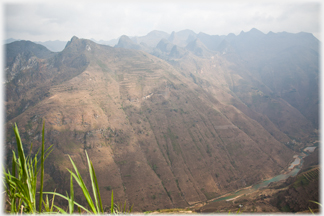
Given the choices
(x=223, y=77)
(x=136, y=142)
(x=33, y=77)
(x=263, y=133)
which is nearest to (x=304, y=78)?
(x=223, y=77)

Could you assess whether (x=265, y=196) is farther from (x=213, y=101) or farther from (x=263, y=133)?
(x=213, y=101)

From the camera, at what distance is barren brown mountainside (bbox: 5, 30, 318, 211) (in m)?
44.9

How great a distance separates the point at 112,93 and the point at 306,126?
9587 centimetres

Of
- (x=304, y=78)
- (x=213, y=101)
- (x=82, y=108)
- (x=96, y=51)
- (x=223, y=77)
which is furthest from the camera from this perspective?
(x=223, y=77)

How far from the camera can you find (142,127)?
62062 millimetres

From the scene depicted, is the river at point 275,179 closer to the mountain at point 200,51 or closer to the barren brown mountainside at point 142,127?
the barren brown mountainside at point 142,127

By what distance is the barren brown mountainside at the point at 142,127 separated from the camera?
44.9 m

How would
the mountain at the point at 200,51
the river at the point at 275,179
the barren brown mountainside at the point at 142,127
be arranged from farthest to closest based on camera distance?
the mountain at the point at 200,51
the river at the point at 275,179
the barren brown mountainside at the point at 142,127

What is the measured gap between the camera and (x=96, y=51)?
100000 mm

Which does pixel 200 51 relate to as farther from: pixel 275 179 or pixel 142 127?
pixel 275 179

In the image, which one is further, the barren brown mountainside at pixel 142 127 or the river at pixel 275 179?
the river at pixel 275 179

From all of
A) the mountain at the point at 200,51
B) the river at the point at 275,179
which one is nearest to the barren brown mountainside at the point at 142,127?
the river at the point at 275,179

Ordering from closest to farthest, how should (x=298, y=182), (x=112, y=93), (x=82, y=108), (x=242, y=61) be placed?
(x=298, y=182) → (x=82, y=108) → (x=112, y=93) → (x=242, y=61)

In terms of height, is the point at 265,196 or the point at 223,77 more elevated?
the point at 223,77
